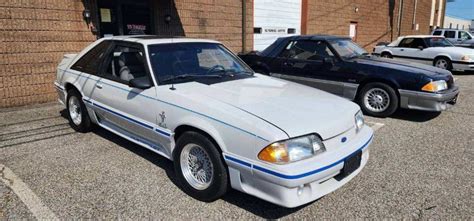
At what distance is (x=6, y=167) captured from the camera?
3.88 meters

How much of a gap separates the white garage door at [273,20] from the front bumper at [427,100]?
704 cm

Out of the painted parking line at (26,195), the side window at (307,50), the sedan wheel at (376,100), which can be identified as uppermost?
the side window at (307,50)

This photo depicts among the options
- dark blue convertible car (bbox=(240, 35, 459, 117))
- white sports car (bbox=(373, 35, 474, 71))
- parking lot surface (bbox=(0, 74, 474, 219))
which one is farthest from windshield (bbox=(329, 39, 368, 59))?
white sports car (bbox=(373, 35, 474, 71))

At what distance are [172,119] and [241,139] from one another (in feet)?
2.76

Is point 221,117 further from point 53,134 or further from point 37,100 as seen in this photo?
point 37,100

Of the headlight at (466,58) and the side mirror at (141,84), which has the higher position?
the side mirror at (141,84)

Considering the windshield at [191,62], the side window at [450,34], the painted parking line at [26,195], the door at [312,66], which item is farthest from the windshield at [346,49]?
the side window at [450,34]

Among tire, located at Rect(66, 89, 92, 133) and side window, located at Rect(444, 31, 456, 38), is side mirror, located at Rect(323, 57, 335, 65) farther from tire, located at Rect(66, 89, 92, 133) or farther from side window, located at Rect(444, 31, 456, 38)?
side window, located at Rect(444, 31, 456, 38)

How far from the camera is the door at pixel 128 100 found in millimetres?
3496

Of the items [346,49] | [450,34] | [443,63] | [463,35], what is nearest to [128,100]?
[346,49]

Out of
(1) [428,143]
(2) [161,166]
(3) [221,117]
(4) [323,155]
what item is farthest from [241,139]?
(1) [428,143]

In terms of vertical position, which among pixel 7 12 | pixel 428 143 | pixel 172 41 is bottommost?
pixel 428 143

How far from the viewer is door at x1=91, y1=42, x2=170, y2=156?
3496 millimetres

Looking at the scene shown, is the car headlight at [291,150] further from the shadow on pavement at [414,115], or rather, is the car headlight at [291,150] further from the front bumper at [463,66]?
the front bumper at [463,66]
